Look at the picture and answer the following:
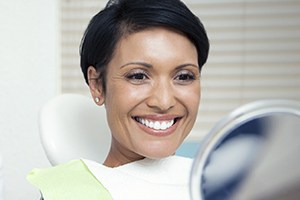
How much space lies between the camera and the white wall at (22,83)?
1753 millimetres

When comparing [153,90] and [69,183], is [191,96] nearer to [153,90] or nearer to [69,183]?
[153,90]

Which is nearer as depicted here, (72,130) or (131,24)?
(131,24)

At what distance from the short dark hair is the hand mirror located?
393 mm

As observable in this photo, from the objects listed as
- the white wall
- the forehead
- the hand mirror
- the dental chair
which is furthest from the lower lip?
the white wall

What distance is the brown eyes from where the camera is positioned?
35.3 inches

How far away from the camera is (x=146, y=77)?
90cm

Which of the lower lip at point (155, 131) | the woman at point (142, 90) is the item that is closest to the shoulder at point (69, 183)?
the woman at point (142, 90)

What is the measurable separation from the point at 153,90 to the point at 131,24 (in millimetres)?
131

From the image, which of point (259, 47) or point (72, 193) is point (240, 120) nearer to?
point (72, 193)

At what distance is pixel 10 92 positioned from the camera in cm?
176

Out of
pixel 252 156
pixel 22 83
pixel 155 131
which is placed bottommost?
pixel 22 83

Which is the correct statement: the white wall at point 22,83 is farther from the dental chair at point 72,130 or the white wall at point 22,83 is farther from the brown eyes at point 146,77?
the brown eyes at point 146,77

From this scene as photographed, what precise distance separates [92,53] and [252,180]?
0.53 meters

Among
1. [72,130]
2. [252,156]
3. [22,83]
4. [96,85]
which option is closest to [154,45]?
[96,85]
